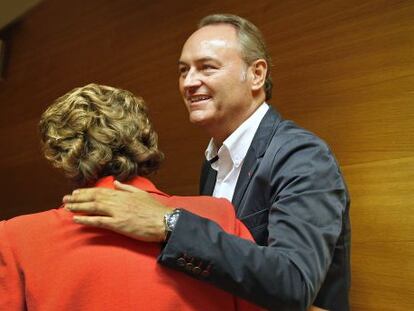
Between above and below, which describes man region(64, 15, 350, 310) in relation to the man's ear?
below

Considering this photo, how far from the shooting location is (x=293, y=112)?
4.67 feet

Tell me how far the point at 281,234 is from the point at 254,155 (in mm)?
292

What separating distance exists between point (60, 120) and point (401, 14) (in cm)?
86

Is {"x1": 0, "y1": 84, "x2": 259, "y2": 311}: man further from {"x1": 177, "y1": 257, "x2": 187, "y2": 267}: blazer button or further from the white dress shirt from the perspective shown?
the white dress shirt

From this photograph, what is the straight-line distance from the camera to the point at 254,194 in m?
0.97

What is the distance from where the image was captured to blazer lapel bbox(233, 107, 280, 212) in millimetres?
1014

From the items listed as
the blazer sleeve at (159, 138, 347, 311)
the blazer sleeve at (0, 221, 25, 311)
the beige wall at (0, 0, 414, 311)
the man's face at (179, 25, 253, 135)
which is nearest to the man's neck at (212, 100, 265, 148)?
the man's face at (179, 25, 253, 135)

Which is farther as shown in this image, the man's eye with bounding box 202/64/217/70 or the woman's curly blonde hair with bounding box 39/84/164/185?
the man's eye with bounding box 202/64/217/70

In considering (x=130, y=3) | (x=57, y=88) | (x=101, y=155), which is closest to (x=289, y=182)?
(x=101, y=155)

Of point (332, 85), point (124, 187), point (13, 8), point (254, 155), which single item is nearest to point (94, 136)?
point (124, 187)

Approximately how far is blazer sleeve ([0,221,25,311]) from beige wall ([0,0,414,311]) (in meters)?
0.79

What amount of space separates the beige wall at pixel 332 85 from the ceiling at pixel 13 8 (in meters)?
0.51

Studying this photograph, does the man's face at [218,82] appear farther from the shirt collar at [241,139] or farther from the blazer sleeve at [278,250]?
the blazer sleeve at [278,250]

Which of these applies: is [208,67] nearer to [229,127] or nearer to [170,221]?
[229,127]
